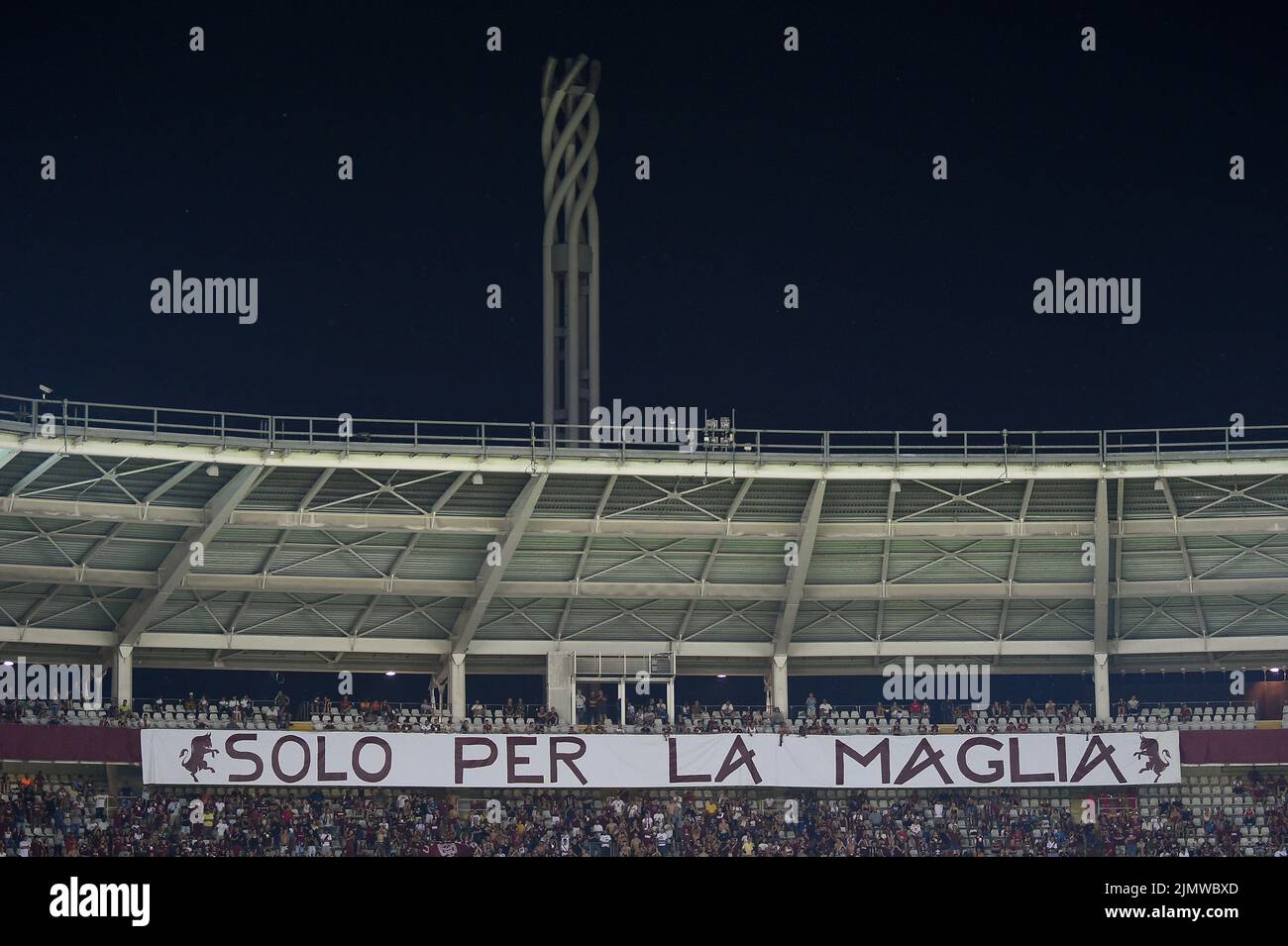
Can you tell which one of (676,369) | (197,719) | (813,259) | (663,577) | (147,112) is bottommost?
(197,719)

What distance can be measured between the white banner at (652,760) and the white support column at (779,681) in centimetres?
367

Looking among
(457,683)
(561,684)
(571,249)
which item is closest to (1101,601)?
(561,684)

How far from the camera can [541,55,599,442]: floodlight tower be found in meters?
50.0

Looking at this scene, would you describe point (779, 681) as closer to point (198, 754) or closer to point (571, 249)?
point (571, 249)

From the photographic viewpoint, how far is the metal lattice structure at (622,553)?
4266cm

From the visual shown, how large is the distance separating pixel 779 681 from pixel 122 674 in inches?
741

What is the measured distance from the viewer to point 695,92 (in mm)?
64125

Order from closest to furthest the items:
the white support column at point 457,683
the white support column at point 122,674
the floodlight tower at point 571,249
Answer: the white support column at point 122,674 < the floodlight tower at point 571,249 < the white support column at point 457,683

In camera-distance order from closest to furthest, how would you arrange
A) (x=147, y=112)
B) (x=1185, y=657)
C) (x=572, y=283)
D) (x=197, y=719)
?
1. (x=197, y=719)
2. (x=572, y=283)
3. (x=1185, y=657)
4. (x=147, y=112)

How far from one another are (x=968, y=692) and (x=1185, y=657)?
6.73m

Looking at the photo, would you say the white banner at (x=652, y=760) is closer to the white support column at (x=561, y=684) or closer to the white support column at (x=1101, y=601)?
the white support column at (x=1101, y=601)

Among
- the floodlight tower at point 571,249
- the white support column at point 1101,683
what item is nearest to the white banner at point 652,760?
the white support column at point 1101,683
